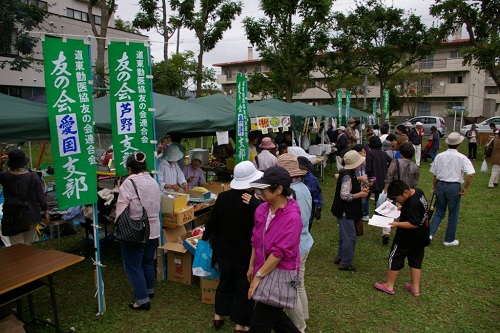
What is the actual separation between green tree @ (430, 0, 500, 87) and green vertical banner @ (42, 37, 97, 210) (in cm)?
1678

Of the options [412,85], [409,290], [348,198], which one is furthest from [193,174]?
[412,85]

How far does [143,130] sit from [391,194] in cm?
299

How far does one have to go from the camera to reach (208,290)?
3.95 meters

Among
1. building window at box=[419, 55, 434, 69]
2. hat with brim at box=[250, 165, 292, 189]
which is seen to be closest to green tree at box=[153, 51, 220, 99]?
hat with brim at box=[250, 165, 292, 189]

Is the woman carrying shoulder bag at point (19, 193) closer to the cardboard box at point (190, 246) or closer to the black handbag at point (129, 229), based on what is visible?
the black handbag at point (129, 229)

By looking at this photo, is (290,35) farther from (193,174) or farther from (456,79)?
(456,79)

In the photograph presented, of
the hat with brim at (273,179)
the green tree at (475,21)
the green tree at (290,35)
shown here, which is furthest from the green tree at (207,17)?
the hat with brim at (273,179)

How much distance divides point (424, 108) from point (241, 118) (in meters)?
32.6

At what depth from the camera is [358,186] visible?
181 inches

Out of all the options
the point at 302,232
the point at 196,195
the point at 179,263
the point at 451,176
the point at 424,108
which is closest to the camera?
the point at 302,232

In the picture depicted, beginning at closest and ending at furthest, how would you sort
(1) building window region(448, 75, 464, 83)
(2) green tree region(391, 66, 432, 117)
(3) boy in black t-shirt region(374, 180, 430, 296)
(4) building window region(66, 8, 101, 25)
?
(3) boy in black t-shirt region(374, 180, 430, 296) < (4) building window region(66, 8, 101, 25) < (2) green tree region(391, 66, 432, 117) < (1) building window region(448, 75, 464, 83)

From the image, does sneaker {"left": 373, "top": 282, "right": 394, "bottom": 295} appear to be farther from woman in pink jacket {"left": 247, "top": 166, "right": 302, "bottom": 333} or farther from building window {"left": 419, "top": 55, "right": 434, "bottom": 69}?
building window {"left": 419, "top": 55, "right": 434, "bottom": 69}

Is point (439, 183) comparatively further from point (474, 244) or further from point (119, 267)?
point (119, 267)

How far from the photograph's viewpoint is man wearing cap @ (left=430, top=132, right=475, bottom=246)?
512 centimetres
